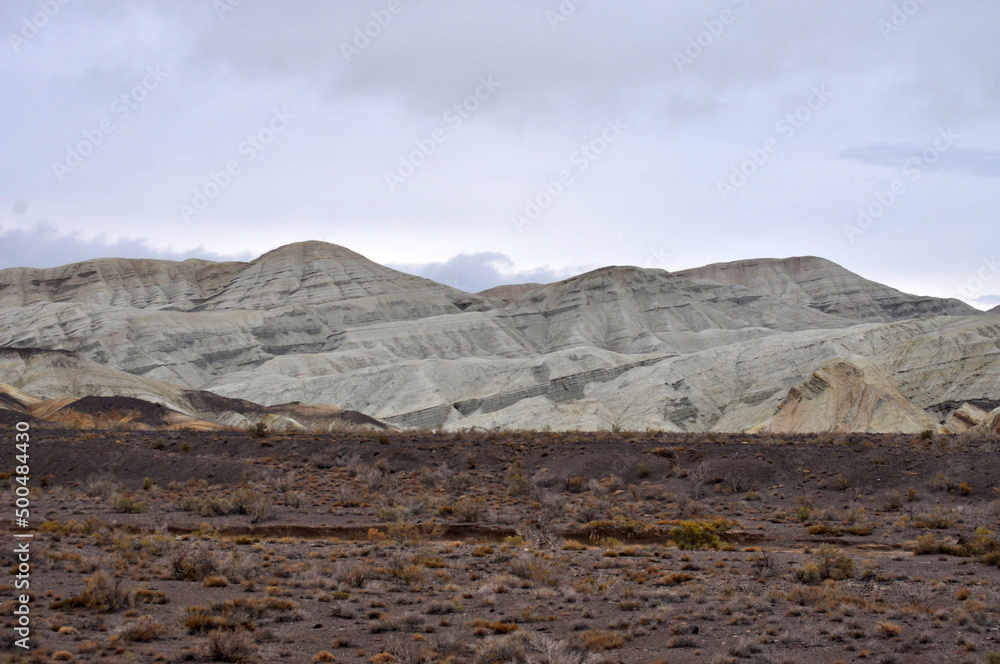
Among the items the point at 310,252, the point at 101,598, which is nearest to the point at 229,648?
the point at 101,598

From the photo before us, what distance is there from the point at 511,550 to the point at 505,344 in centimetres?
10422

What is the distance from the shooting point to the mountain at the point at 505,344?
6462cm

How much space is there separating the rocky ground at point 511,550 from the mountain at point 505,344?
26421 millimetres

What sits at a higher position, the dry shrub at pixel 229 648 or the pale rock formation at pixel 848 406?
the pale rock formation at pixel 848 406

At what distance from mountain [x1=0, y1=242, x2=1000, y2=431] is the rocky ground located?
26421 mm

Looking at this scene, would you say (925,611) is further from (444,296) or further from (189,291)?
(189,291)

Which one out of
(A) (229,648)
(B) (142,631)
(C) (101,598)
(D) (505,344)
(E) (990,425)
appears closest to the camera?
(A) (229,648)

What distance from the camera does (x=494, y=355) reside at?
11944cm

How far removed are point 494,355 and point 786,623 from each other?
354ft

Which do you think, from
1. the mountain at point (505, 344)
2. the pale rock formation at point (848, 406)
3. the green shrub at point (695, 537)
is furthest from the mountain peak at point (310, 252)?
the green shrub at point (695, 537)

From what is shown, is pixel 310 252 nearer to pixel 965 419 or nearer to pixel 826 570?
pixel 965 419

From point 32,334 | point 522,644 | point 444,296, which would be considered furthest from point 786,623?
point 444,296

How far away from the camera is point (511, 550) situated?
18.8 metres

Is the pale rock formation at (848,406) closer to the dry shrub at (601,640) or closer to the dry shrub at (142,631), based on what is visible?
the dry shrub at (601,640)
